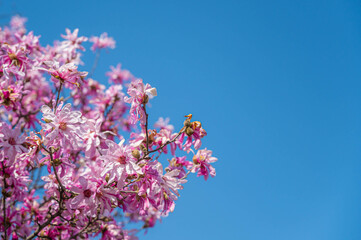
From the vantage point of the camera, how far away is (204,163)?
251 centimetres

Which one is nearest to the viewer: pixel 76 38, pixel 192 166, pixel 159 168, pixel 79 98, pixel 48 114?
pixel 48 114

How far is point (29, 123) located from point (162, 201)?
301 cm

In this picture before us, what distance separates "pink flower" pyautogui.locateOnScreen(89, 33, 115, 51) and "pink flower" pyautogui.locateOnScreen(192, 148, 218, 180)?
3914 mm

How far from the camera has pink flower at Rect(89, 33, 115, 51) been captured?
18.4 ft

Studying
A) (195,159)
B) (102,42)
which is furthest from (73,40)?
(195,159)

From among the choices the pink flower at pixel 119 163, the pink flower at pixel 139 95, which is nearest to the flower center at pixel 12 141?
the pink flower at pixel 119 163

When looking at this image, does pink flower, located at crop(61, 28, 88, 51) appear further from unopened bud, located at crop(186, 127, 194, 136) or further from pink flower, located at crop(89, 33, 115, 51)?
unopened bud, located at crop(186, 127, 194, 136)

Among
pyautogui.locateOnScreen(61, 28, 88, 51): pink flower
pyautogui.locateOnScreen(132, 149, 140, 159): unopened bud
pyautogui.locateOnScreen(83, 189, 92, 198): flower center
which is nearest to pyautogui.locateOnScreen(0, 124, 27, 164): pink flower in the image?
pyautogui.locateOnScreen(83, 189, 92, 198): flower center

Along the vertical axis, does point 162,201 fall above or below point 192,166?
below

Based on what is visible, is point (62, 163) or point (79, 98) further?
point (79, 98)

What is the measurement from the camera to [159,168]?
1.97m

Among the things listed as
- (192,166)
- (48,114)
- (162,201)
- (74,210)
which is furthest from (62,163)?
(192,166)

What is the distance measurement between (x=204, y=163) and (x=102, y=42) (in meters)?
4.08

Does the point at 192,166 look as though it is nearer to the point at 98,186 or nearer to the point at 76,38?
the point at 98,186
